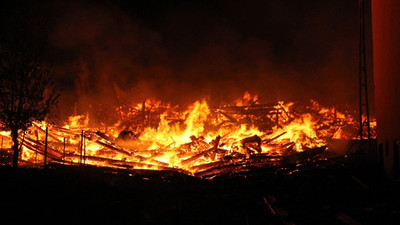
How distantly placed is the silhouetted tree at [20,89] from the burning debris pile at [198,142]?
0.86 meters

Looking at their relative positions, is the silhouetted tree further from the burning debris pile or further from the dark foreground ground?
the dark foreground ground

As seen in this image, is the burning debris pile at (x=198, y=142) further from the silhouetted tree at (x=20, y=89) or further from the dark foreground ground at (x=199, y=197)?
the dark foreground ground at (x=199, y=197)

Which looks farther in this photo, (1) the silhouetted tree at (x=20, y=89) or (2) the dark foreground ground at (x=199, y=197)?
(1) the silhouetted tree at (x=20, y=89)

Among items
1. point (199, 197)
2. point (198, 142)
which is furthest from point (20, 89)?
point (198, 142)

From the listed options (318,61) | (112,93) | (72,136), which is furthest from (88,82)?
(318,61)

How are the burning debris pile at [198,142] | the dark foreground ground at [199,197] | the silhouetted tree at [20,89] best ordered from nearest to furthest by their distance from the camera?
the dark foreground ground at [199,197] < the silhouetted tree at [20,89] < the burning debris pile at [198,142]

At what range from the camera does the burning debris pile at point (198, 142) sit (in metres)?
11.9

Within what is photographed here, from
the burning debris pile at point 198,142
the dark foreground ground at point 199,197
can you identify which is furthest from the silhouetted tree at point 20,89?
the dark foreground ground at point 199,197

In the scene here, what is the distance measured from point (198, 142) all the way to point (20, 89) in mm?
8105

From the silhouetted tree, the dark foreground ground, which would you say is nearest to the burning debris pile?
the silhouetted tree

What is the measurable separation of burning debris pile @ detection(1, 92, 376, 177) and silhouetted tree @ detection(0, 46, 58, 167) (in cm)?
86

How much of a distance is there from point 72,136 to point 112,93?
12541 millimetres

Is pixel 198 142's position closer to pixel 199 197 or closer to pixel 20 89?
pixel 199 197

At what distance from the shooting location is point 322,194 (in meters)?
7.89
